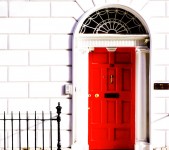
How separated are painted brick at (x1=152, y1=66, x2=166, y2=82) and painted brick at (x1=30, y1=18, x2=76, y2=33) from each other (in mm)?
2084

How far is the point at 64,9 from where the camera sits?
830 cm

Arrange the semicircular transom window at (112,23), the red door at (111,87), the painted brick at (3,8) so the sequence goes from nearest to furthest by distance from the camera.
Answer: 1. the painted brick at (3,8)
2. the semicircular transom window at (112,23)
3. the red door at (111,87)

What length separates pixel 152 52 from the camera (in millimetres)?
8234

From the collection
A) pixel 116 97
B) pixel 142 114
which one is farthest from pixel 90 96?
pixel 142 114

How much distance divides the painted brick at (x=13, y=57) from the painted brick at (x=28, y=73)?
0.44 feet

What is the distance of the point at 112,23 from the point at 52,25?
137 centimetres

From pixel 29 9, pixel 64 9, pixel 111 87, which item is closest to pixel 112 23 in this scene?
pixel 64 9

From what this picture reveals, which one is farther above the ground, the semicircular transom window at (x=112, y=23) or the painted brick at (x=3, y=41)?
the semicircular transom window at (x=112, y=23)

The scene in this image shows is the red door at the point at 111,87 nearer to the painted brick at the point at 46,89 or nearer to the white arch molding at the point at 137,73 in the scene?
the white arch molding at the point at 137,73

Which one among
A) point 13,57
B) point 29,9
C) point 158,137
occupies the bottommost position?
point 158,137

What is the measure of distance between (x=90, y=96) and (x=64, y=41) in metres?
1.46

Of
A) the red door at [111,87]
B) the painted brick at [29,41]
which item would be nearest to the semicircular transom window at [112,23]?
the red door at [111,87]

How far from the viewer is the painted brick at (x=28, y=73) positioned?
831cm

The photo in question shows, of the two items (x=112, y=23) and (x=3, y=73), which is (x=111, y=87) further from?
(x=3, y=73)
